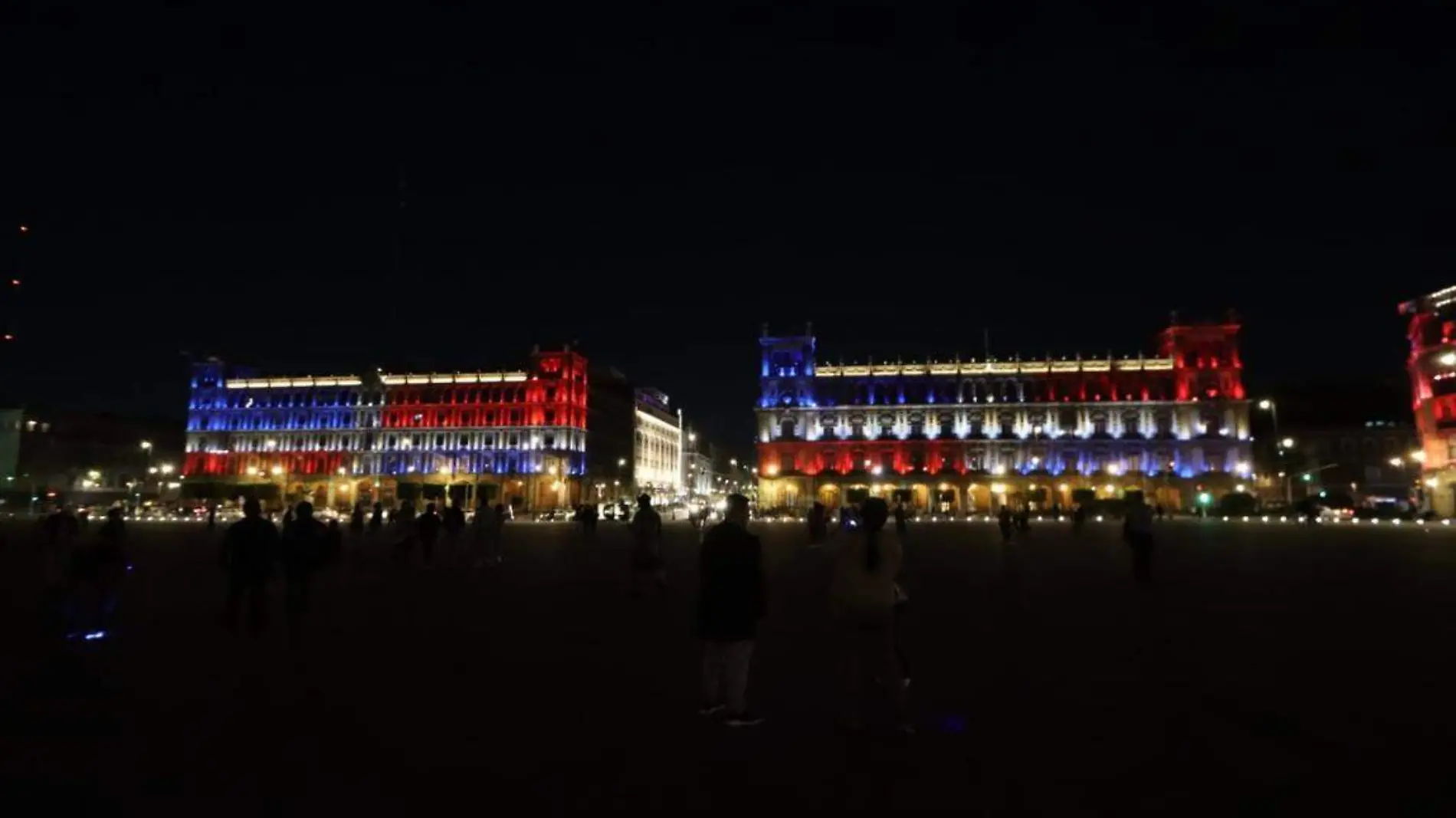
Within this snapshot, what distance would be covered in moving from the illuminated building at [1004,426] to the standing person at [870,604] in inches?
2961

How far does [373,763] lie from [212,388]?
110403 mm

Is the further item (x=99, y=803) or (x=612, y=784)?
(x=612, y=784)

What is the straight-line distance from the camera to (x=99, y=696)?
7750 millimetres

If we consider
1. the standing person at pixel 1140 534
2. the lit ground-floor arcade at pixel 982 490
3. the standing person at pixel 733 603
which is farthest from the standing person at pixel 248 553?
the lit ground-floor arcade at pixel 982 490

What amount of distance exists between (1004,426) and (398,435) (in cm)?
6276

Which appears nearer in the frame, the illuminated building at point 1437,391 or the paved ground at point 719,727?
the paved ground at point 719,727

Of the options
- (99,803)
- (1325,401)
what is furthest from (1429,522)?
(99,803)

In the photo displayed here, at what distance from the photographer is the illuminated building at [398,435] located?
92312mm

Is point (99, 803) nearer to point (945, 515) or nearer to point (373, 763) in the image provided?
point (373, 763)

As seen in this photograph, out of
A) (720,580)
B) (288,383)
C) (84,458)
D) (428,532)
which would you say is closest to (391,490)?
(288,383)

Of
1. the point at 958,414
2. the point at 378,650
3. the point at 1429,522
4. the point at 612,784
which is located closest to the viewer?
the point at 612,784

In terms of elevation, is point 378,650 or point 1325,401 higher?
point 1325,401

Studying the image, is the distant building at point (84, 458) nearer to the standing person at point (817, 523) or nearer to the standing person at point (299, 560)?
the standing person at point (817, 523)

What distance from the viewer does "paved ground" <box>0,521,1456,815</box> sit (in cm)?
537
